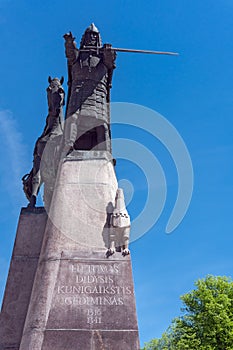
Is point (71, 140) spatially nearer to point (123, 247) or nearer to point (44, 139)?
point (44, 139)

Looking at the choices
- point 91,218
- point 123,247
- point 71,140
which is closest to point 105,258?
point 123,247

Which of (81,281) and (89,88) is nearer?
(81,281)

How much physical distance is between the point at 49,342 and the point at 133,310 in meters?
1.82

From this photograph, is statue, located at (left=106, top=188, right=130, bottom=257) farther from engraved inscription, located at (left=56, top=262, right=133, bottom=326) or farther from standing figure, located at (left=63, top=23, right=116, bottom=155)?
standing figure, located at (left=63, top=23, right=116, bottom=155)

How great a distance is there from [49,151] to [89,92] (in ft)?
8.42

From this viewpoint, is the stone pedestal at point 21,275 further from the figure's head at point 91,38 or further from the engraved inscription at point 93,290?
the figure's head at point 91,38

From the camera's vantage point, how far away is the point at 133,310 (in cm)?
860

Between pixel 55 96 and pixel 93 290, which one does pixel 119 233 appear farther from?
pixel 55 96

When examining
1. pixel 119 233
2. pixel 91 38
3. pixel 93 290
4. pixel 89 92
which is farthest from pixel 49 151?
pixel 93 290

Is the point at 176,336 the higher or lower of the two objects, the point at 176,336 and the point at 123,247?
the higher

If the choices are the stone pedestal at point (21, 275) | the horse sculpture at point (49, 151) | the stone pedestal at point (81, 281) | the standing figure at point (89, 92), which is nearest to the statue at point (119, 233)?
the stone pedestal at point (81, 281)

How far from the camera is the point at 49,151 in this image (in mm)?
12906

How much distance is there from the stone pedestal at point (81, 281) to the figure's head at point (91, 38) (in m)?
6.11

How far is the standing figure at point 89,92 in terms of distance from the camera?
43.1ft
